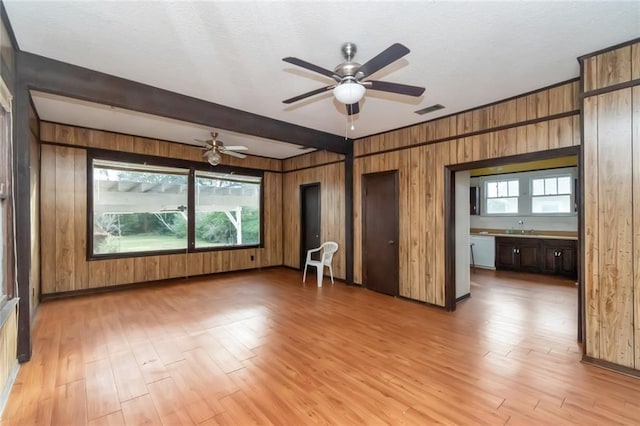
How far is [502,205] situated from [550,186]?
114 cm

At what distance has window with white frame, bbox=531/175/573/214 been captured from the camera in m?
6.55

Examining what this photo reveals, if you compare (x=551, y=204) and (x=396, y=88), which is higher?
(x=396, y=88)

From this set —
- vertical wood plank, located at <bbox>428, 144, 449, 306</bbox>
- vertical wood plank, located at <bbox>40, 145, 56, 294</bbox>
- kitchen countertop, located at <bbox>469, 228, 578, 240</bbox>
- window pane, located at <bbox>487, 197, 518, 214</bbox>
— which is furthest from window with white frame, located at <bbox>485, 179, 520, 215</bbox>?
vertical wood plank, located at <bbox>40, 145, 56, 294</bbox>

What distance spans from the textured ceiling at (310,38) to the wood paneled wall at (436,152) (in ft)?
1.10

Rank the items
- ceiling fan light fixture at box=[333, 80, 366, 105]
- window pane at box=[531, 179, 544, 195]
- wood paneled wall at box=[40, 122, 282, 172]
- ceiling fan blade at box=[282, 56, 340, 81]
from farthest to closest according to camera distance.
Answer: window pane at box=[531, 179, 544, 195]
wood paneled wall at box=[40, 122, 282, 172]
ceiling fan light fixture at box=[333, 80, 366, 105]
ceiling fan blade at box=[282, 56, 340, 81]

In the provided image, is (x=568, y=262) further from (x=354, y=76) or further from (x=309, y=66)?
(x=309, y=66)

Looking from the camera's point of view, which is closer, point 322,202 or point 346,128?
point 346,128

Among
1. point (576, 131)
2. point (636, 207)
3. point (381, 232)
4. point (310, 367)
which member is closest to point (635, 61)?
point (576, 131)

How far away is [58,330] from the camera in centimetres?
333

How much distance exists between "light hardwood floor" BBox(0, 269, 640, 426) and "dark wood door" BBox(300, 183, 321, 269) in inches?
96.3

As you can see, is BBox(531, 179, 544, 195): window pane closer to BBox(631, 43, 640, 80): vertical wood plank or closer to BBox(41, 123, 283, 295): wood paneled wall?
BBox(631, 43, 640, 80): vertical wood plank

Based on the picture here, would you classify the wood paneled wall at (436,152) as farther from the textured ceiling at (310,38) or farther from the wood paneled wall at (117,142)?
the wood paneled wall at (117,142)

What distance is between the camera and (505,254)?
6.92 metres

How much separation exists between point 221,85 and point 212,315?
3006mm
